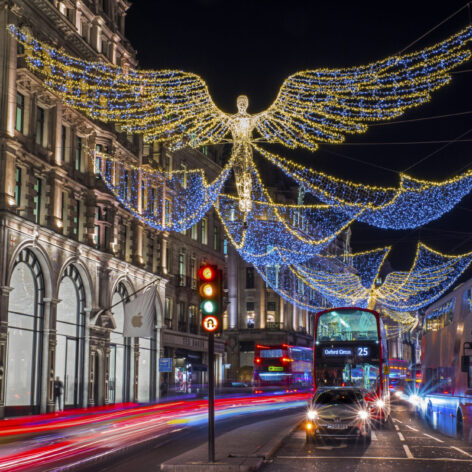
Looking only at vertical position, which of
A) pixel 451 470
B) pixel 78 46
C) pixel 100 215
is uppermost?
pixel 78 46

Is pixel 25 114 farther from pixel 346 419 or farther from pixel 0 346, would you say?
pixel 346 419

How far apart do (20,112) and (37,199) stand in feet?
12.9

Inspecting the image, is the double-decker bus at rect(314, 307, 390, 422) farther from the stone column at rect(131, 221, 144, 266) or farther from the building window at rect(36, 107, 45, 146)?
the stone column at rect(131, 221, 144, 266)

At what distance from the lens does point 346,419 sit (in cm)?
2133

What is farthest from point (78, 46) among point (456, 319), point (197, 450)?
point (197, 450)

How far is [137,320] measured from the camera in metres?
40.7

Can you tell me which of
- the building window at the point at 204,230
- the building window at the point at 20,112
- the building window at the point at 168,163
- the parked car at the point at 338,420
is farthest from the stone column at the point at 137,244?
the parked car at the point at 338,420

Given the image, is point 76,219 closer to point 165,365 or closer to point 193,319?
point 165,365

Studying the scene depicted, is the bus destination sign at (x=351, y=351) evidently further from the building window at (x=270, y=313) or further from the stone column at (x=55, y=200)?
the building window at (x=270, y=313)

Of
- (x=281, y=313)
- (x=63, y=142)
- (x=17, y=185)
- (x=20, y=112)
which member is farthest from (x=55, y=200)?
(x=281, y=313)

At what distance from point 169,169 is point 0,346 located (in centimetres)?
2463

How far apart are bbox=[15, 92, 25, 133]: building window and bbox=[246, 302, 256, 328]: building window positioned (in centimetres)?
5639

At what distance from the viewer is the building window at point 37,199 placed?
114ft

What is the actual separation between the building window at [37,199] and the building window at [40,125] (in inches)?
75.5
